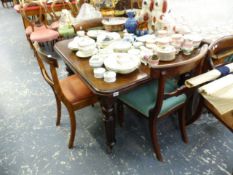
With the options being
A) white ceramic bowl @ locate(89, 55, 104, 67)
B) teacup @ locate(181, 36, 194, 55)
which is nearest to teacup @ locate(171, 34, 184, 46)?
teacup @ locate(181, 36, 194, 55)

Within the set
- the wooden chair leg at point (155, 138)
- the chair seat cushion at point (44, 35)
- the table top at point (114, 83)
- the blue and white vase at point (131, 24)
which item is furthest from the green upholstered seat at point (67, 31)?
the wooden chair leg at point (155, 138)

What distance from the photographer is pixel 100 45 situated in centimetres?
156

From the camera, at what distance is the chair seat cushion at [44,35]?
288 centimetres

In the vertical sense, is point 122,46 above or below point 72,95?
above

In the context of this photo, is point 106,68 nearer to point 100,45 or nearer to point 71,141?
point 100,45

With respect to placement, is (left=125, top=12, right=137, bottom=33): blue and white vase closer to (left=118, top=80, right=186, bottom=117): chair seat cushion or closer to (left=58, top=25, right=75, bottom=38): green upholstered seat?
(left=118, top=80, right=186, bottom=117): chair seat cushion

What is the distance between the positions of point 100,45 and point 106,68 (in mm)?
349

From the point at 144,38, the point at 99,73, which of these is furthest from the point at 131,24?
the point at 99,73

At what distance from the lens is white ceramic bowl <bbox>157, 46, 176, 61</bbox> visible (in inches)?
53.0

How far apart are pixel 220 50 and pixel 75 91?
1108mm

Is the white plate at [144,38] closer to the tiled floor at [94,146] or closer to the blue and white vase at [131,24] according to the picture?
the blue and white vase at [131,24]

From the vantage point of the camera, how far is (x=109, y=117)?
4.45 feet

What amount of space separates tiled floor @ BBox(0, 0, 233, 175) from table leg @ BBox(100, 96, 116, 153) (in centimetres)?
13

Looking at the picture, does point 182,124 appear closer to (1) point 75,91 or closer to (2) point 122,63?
(2) point 122,63
